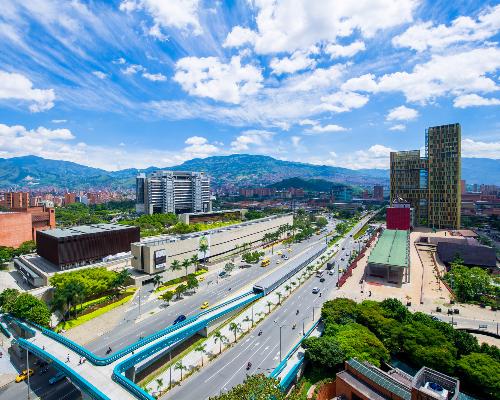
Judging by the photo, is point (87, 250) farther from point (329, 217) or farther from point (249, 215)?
point (329, 217)

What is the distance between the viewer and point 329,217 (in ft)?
621

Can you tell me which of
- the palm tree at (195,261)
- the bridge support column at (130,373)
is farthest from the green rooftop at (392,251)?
the bridge support column at (130,373)

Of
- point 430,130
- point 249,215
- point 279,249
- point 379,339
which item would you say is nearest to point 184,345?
point 379,339

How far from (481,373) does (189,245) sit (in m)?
60.2

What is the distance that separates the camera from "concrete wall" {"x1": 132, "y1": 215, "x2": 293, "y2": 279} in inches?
2621

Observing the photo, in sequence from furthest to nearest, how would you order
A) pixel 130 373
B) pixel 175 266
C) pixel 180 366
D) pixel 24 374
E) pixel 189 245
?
pixel 189 245 < pixel 175 266 < pixel 24 374 < pixel 180 366 < pixel 130 373

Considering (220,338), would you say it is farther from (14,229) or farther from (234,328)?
(14,229)

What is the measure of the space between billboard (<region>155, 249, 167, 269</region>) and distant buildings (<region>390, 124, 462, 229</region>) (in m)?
101

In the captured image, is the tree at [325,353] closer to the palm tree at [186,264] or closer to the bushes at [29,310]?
the palm tree at [186,264]

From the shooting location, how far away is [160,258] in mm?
66875

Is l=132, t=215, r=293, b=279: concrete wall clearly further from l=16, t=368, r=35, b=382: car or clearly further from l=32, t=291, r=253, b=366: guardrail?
l=16, t=368, r=35, b=382: car

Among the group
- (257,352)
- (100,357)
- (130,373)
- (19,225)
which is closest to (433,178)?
(257,352)

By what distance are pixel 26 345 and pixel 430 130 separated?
13896 cm

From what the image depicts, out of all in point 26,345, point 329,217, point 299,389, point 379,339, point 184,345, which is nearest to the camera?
point 299,389
